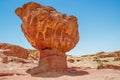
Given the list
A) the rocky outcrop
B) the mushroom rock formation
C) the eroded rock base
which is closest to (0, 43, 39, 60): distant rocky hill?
the rocky outcrop

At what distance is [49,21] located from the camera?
578 inches

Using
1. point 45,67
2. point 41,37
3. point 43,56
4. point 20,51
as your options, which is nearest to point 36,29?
point 41,37

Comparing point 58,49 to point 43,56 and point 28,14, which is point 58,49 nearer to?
point 43,56

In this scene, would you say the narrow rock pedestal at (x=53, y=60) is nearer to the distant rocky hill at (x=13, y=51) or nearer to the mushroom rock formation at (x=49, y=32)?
the mushroom rock formation at (x=49, y=32)

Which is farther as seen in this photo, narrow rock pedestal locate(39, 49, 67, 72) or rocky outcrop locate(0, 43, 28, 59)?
rocky outcrop locate(0, 43, 28, 59)

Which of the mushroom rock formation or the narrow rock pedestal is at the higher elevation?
the mushroom rock formation

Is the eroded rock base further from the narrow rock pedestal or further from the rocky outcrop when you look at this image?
the rocky outcrop

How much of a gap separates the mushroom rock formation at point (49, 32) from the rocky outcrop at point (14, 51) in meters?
8.01

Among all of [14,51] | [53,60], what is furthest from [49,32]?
[14,51]

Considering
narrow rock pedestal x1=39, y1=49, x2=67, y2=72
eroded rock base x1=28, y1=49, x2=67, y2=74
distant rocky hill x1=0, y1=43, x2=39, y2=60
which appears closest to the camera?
eroded rock base x1=28, y1=49, x2=67, y2=74

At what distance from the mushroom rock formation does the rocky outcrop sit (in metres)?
8.01

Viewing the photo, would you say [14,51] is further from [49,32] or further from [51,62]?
[51,62]

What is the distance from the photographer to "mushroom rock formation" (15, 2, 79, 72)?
14.6 metres

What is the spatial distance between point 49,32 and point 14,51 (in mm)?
10395
